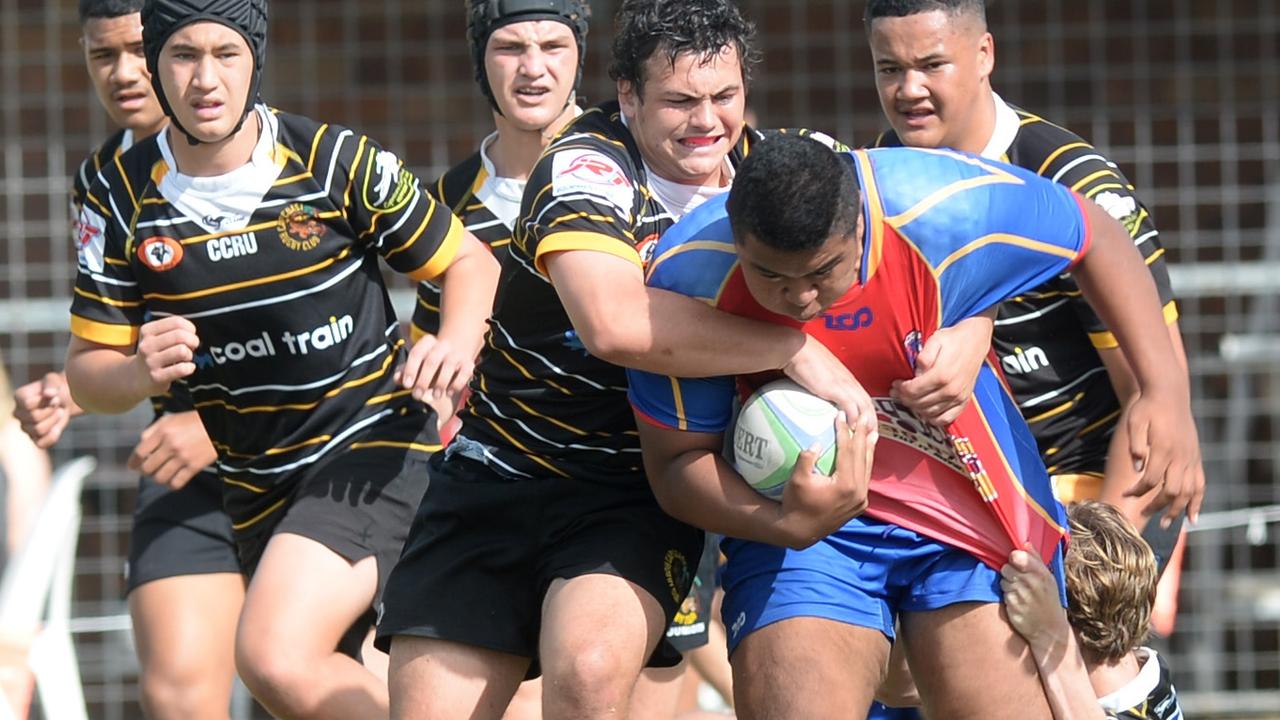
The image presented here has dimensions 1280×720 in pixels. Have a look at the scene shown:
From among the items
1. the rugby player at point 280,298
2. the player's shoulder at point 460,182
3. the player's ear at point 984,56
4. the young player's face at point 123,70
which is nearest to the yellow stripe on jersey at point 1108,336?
the player's ear at point 984,56

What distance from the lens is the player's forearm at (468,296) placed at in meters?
4.44

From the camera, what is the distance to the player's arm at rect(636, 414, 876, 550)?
11.7 feet

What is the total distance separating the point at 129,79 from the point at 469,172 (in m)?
0.95

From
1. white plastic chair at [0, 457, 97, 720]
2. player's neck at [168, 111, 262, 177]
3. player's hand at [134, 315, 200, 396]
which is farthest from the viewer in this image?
white plastic chair at [0, 457, 97, 720]

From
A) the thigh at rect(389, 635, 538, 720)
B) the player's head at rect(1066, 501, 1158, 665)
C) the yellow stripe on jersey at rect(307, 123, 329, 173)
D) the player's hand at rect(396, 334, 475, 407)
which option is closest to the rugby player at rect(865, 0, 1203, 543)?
the player's head at rect(1066, 501, 1158, 665)

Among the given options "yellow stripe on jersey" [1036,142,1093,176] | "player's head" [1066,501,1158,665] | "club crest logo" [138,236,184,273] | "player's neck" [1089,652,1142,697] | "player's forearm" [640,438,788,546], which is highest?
"yellow stripe on jersey" [1036,142,1093,176]

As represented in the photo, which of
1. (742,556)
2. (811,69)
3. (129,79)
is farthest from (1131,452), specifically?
(811,69)

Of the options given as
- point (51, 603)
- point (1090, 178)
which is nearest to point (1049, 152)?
point (1090, 178)

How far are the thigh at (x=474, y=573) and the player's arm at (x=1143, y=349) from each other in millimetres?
1212

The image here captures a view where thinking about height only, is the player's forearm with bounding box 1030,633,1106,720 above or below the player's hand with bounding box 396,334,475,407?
below

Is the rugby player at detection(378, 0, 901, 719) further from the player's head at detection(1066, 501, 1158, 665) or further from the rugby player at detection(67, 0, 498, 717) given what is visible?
the player's head at detection(1066, 501, 1158, 665)

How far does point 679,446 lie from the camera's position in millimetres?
3705

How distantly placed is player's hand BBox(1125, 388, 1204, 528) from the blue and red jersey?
0.20m

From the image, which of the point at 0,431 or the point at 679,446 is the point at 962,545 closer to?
the point at 679,446
